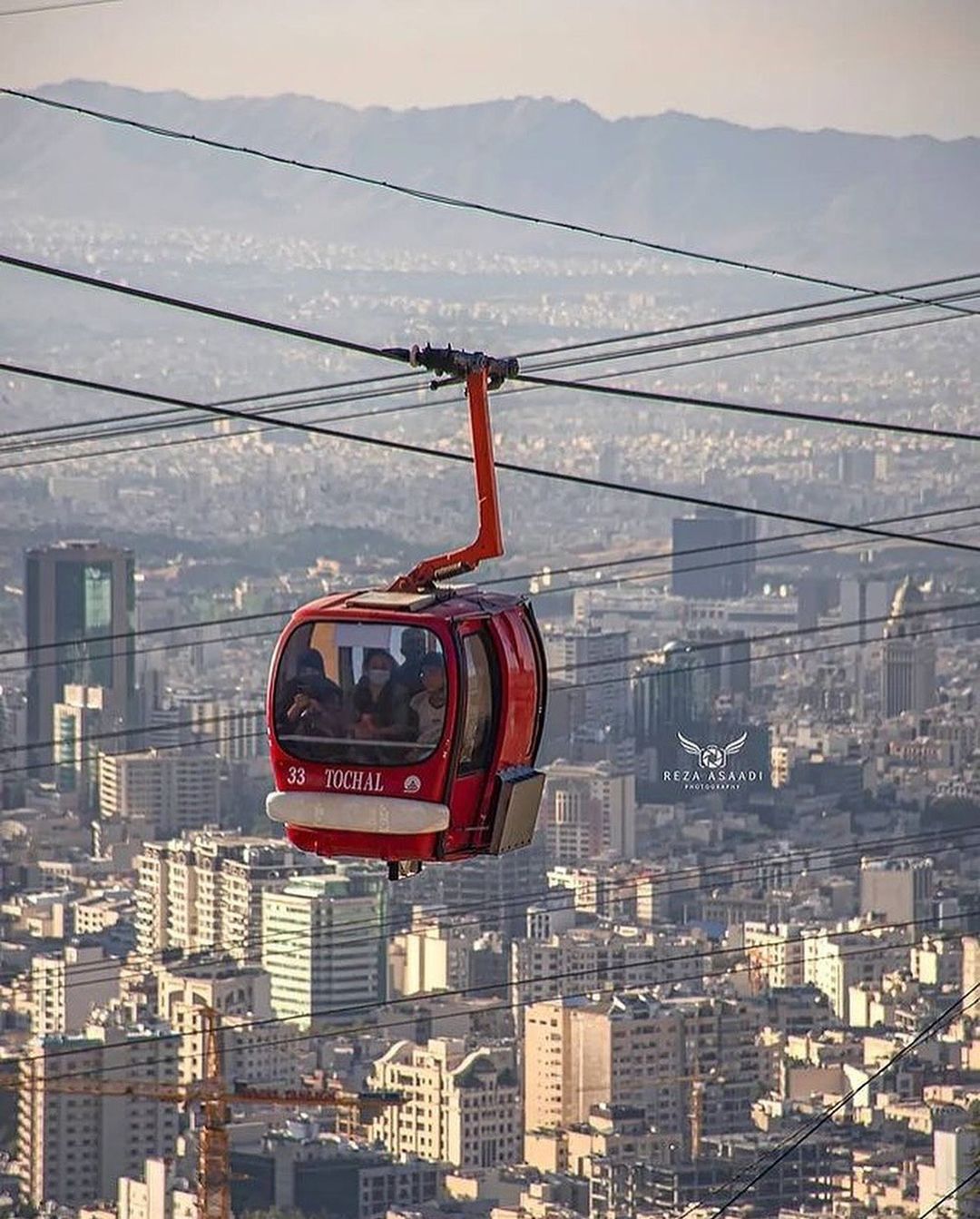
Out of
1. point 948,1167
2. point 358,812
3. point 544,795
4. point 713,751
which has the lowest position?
point 948,1167

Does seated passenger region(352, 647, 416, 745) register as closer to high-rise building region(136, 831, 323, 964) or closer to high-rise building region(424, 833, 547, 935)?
high-rise building region(136, 831, 323, 964)

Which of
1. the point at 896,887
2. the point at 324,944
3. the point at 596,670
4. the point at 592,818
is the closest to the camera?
the point at 896,887

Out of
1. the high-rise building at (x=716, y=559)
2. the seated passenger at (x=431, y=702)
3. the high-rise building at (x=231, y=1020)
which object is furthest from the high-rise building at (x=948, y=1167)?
the high-rise building at (x=716, y=559)

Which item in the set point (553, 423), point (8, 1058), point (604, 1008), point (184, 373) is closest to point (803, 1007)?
point (604, 1008)

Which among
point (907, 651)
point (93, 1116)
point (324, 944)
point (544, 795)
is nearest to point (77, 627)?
point (324, 944)

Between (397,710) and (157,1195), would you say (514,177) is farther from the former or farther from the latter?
(397,710)
